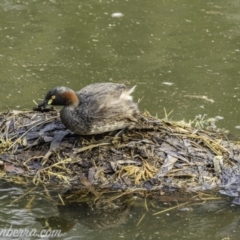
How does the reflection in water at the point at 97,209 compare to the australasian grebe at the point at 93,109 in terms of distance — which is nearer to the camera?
the reflection in water at the point at 97,209

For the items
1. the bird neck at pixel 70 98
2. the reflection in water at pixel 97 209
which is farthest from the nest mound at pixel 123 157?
the bird neck at pixel 70 98

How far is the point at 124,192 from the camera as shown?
22.1 feet

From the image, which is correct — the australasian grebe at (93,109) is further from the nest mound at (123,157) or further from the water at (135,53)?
the water at (135,53)

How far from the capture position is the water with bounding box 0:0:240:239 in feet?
29.9

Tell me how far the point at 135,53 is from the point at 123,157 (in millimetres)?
4125

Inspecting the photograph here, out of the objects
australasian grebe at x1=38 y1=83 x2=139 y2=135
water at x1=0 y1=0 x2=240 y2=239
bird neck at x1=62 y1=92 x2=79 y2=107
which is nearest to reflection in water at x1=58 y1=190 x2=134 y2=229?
water at x1=0 y1=0 x2=240 y2=239

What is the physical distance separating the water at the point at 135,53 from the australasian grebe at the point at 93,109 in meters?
0.88

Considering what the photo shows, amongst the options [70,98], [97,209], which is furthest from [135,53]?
[97,209]

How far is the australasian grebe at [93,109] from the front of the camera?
690 cm

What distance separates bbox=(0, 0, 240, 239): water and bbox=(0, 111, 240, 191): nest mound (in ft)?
1.30

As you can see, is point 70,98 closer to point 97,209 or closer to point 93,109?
point 93,109

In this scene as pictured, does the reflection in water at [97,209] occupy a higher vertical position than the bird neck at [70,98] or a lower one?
lower

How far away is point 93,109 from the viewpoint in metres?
6.91

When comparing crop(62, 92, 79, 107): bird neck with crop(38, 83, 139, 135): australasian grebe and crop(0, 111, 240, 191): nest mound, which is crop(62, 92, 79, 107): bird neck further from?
crop(0, 111, 240, 191): nest mound
